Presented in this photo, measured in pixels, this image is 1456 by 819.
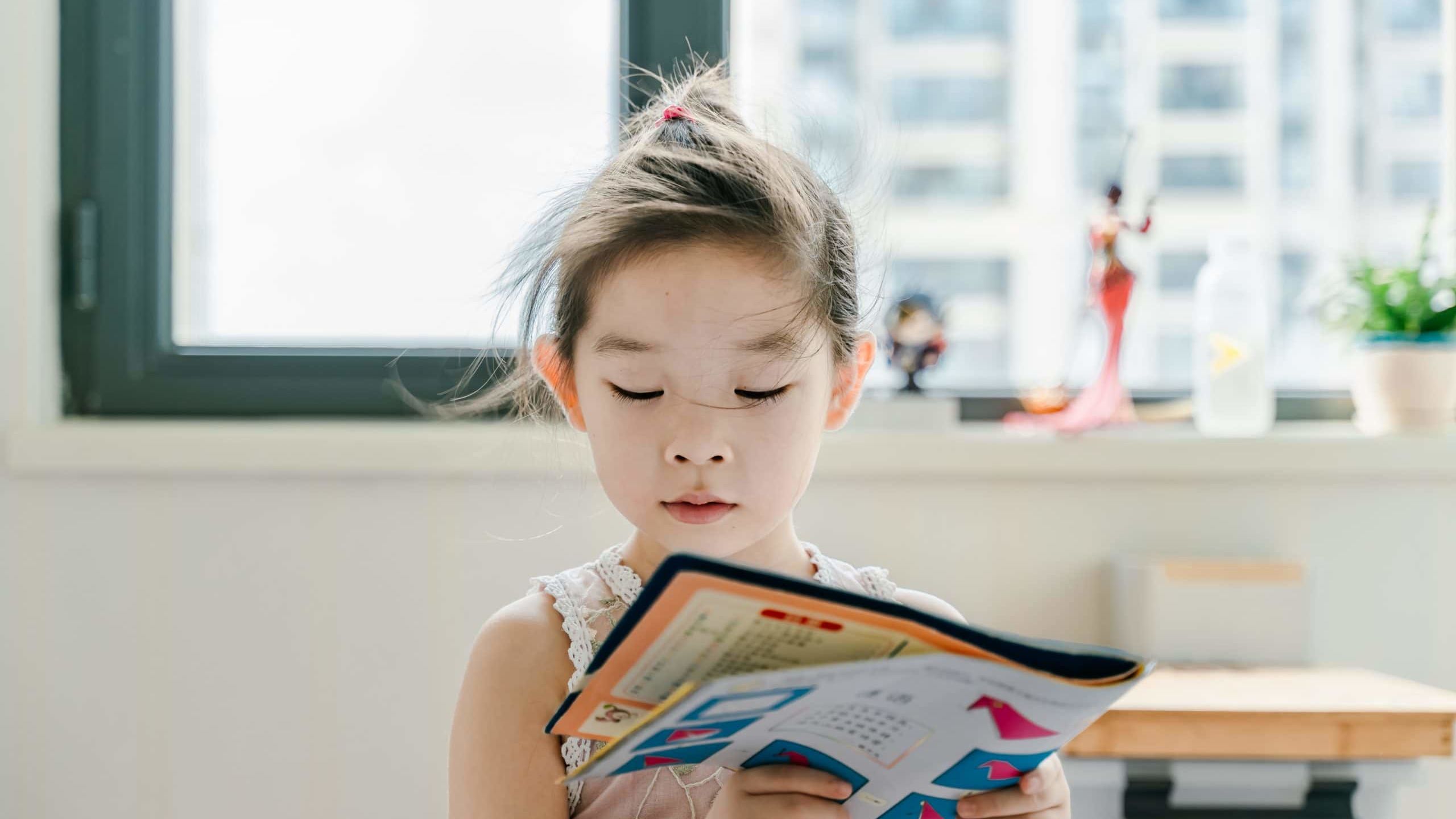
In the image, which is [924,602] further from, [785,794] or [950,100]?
[950,100]

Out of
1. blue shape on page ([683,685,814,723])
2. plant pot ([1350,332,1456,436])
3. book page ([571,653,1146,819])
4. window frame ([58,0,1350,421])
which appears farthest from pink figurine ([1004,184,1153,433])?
blue shape on page ([683,685,814,723])

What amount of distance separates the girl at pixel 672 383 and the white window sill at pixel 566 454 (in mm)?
599

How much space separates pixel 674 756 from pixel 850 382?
0.35 metres

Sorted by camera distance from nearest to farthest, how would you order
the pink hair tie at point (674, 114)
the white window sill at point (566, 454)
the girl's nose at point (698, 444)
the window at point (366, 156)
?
the girl's nose at point (698, 444), the pink hair tie at point (674, 114), the white window sill at point (566, 454), the window at point (366, 156)

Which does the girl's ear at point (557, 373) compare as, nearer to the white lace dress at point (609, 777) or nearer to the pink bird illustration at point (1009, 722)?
the white lace dress at point (609, 777)

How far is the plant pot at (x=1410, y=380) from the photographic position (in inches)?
55.2

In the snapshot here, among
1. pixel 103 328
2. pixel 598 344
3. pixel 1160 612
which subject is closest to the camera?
pixel 598 344

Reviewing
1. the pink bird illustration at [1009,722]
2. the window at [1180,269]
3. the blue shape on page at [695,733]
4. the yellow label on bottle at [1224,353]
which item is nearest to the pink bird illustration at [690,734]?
the blue shape on page at [695,733]

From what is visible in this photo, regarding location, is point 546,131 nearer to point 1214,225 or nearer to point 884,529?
point 884,529

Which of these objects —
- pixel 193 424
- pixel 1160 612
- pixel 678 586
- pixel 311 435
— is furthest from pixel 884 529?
pixel 678 586

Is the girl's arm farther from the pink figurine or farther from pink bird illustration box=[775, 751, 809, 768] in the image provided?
the pink figurine

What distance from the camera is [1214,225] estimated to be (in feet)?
5.49

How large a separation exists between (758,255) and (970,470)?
751 mm

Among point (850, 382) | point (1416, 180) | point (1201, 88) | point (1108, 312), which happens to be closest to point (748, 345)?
point (850, 382)
